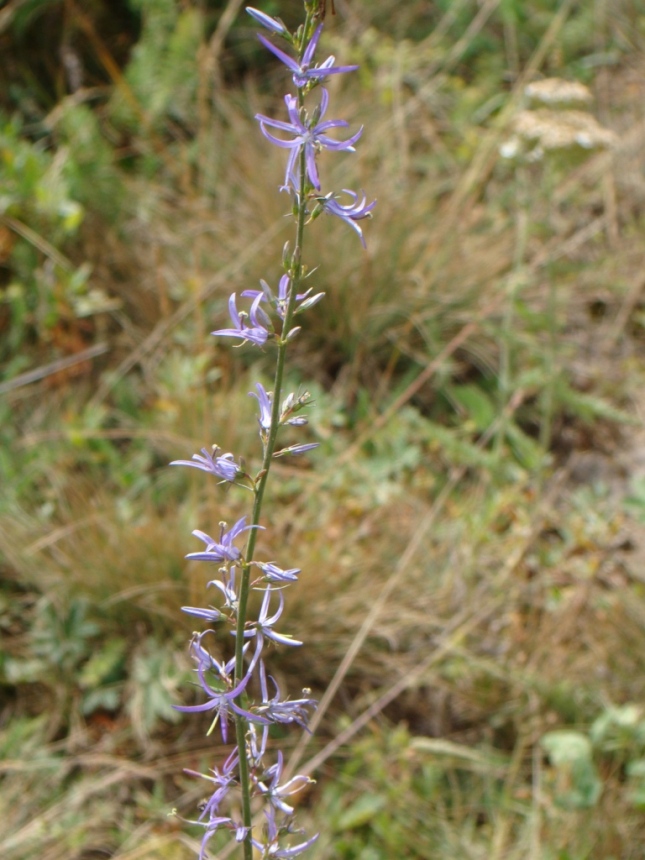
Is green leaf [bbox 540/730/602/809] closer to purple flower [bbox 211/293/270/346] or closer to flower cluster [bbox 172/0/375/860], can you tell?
flower cluster [bbox 172/0/375/860]

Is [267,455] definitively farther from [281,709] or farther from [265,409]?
[281,709]

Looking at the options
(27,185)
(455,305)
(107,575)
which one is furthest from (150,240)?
(107,575)

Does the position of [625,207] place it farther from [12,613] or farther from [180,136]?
[12,613]

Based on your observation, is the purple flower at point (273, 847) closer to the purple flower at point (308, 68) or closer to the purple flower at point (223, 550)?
the purple flower at point (223, 550)

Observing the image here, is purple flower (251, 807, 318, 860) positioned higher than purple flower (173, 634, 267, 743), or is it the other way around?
purple flower (173, 634, 267, 743)

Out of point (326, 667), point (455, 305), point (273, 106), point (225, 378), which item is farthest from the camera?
point (273, 106)

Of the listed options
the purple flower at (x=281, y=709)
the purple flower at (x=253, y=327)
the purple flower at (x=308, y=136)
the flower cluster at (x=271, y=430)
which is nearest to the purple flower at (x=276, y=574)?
the flower cluster at (x=271, y=430)

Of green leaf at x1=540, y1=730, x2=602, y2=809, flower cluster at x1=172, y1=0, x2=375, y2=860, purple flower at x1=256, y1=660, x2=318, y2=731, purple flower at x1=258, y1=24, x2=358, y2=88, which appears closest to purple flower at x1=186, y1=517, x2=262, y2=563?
flower cluster at x1=172, y1=0, x2=375, y2=860

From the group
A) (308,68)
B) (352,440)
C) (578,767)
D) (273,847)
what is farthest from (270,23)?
(352,440)
